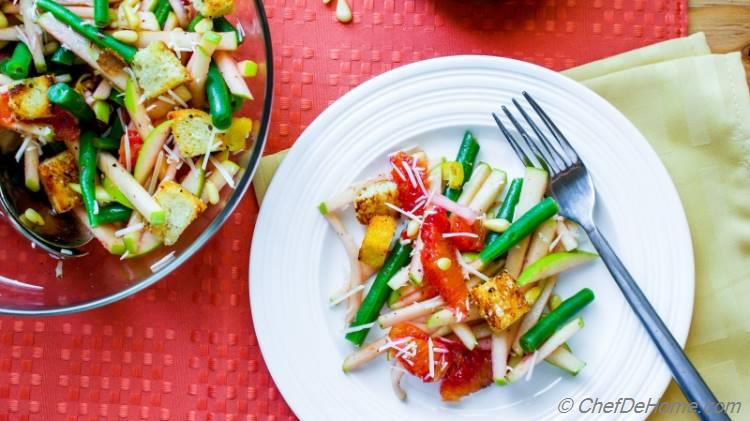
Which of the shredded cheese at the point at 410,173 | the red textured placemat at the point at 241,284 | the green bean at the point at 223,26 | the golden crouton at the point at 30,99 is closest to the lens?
the golden crouton at the point at 30,99

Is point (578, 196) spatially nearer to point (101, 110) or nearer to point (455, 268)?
point (455, 268)

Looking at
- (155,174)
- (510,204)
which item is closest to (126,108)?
(155,174)

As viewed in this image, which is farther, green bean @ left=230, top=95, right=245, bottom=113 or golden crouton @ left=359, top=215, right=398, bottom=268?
golden crouton @ left=359, top=215, right=398, bottom=268

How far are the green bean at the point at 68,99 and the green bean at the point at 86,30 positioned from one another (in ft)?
0.36

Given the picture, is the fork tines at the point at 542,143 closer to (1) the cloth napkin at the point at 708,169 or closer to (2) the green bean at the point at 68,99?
(1) the cloth napkin at the point at 708,169

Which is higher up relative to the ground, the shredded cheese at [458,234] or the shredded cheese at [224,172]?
the shredded cheese at [224,172]

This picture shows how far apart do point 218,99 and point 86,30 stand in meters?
0.29

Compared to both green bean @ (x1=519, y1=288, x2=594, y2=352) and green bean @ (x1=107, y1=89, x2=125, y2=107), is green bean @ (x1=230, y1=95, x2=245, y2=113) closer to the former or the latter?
green bean @ (x1=107, y1=89, x2=125, y2=107)

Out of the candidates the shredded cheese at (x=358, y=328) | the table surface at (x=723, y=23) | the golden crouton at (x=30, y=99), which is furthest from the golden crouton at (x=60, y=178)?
the table surface at (x=723, y=23)

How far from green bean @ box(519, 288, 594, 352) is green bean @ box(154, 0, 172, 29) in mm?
1016

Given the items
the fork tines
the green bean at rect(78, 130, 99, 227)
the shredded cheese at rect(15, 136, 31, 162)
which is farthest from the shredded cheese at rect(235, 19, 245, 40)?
the fork tines

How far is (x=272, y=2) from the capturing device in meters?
1.80

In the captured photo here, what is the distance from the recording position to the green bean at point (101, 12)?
A: 1437mm

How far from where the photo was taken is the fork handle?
5.05ft
